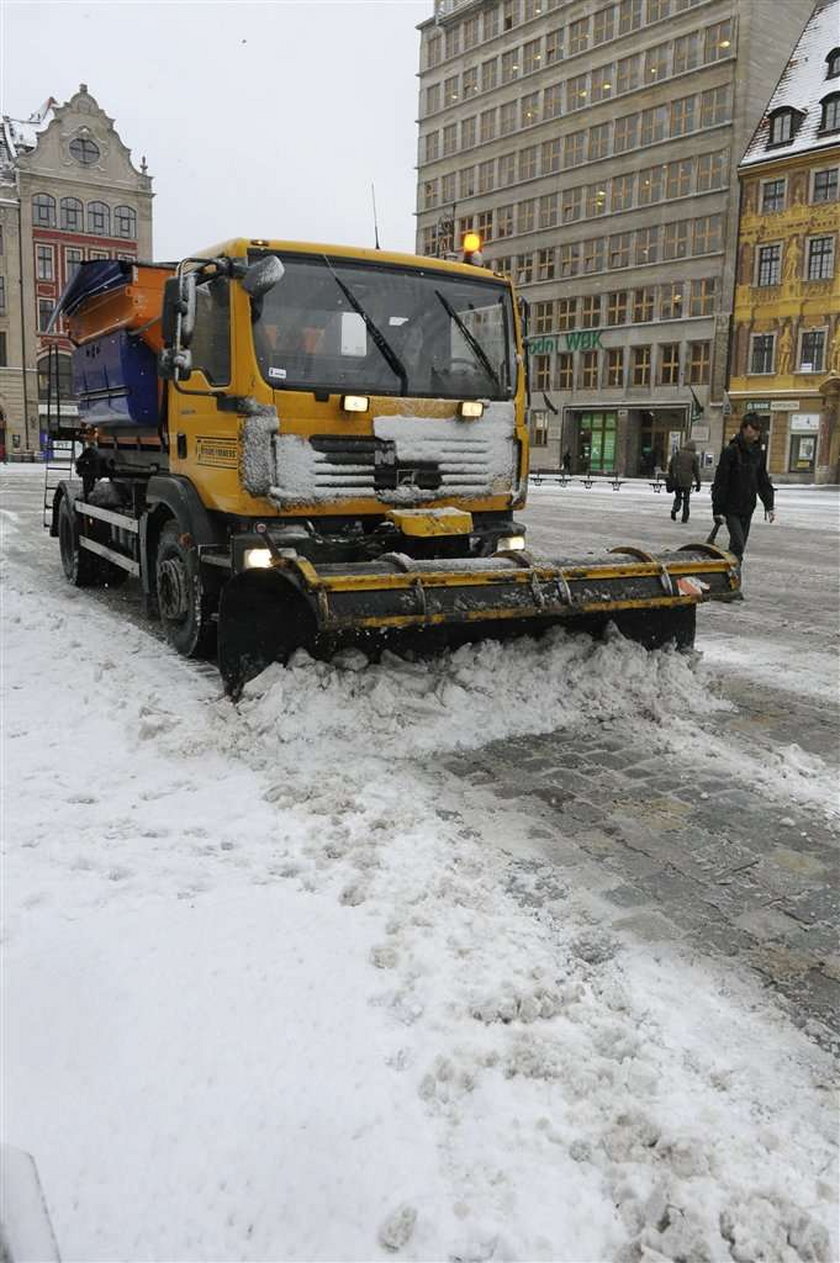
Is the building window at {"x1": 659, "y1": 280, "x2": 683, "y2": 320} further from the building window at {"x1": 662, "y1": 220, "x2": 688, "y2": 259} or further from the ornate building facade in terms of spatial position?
the ornate building facade

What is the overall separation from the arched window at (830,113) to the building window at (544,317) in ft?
59.8

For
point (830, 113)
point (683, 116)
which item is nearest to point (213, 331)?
point (830, 113)

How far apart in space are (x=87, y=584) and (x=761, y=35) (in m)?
50.8

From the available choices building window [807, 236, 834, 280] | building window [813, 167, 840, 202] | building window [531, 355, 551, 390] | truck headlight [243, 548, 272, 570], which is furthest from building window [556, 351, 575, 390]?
truck headlight [243, 548, 272, 570]

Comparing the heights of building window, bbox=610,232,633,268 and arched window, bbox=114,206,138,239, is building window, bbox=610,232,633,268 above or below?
below

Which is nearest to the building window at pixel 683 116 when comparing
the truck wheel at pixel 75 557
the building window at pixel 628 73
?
the building window at pixel 628 73

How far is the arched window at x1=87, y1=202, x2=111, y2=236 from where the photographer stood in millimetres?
65875

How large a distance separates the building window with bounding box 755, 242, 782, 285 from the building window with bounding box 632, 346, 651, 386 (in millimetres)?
7504

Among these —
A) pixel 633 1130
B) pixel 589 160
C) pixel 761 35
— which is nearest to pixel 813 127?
pixel 761 35

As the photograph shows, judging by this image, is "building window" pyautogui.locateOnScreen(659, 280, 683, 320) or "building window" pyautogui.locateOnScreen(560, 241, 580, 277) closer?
"building window" pyautogui.locateOnScreen(659, 280, 683, 320)

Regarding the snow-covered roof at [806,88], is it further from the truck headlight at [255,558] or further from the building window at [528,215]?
the truck headlight at [255,558]

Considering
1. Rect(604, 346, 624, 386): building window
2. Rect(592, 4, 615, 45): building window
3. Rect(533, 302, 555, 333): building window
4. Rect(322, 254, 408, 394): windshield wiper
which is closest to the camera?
Rect(322, 254, 408, 394): windshield wiper

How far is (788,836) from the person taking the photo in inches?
168

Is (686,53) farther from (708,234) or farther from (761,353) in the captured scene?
(761,353)
